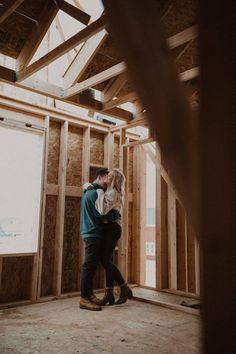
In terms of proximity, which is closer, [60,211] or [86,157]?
[60,211]

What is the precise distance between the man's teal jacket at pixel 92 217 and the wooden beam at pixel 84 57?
131 centimetres

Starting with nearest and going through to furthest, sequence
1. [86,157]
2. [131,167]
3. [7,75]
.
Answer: [7,75], [86,157], [131,167]

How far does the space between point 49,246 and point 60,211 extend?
474 mm

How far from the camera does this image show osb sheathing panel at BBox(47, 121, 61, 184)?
405cm

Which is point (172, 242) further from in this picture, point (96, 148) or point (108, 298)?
point (96, 148)

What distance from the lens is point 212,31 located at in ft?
1.88

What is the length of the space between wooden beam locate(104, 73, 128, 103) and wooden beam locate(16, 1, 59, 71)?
1.12 m

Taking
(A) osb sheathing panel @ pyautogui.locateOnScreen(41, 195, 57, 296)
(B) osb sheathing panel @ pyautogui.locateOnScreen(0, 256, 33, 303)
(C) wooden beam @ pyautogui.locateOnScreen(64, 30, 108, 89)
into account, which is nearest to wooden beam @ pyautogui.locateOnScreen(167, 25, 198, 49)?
(C) wooden beam @ pyautogui.locateOnScreen(64, 30, 108, 89)

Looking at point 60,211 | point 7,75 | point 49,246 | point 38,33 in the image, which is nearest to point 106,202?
point 60,211

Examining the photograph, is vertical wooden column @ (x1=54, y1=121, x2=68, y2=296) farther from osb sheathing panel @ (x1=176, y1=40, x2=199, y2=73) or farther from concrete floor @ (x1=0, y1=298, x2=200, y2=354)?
osb sheathing panel @ (x1=176, y1=40, x2=199, y2=73)

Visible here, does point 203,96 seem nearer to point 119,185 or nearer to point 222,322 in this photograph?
point 222,322

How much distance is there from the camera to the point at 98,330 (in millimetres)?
2617

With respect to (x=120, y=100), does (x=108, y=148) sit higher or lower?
lower

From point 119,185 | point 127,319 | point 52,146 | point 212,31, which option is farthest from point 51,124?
point 212,31
